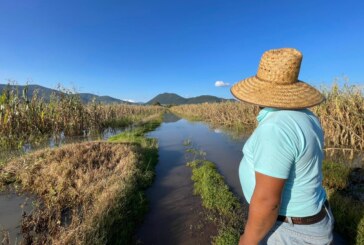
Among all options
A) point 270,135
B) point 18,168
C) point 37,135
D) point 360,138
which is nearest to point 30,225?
point 18,168

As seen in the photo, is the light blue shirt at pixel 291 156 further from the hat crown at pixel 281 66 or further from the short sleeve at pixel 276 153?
the hat crown at pixel 281 66

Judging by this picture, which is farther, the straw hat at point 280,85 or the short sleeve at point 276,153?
the straw hat at point 280,85

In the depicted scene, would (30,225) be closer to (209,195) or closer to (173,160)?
(209,195)

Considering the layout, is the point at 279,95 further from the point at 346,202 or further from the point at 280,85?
the point at 346,202

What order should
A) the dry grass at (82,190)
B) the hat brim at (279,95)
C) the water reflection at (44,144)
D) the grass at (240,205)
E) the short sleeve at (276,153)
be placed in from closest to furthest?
the short sleeve at (276,153), the hat brim at (279,95), the dry grass at (82,190), the grass at (240,205), the water reflection at (44,144)

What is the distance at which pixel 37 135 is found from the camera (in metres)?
11.5

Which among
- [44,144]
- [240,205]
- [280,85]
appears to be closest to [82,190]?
[240,205]

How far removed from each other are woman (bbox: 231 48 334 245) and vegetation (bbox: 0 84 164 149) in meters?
11.1

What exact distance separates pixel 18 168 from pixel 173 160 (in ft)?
15.8

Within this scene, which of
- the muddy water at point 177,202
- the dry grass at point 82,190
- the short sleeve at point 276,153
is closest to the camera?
the short sleeve at point 276,153

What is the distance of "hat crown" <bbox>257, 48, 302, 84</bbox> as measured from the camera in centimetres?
155


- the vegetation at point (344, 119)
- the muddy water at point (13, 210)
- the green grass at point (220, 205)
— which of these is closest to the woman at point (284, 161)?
the green grass at point (220, 205)

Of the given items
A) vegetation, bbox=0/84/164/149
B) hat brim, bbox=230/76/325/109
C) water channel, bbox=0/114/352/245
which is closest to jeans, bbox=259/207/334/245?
hat brim, bbox=230/76/325/109

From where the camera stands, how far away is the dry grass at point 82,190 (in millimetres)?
3756
